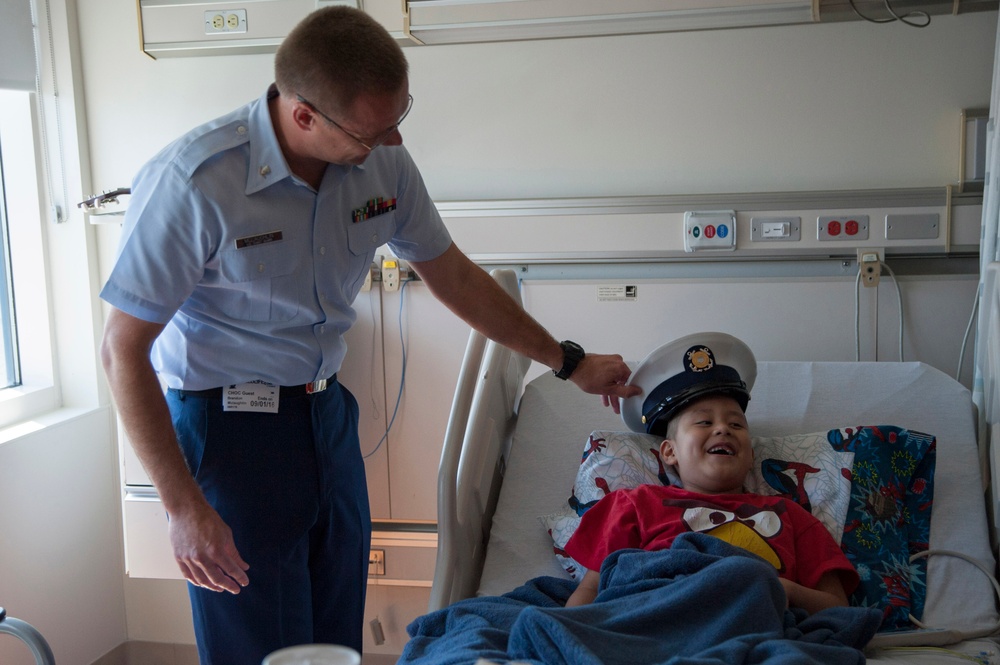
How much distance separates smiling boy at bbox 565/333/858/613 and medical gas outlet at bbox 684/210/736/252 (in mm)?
753

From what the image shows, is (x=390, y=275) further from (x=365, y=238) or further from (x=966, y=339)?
(x=966, y=339)

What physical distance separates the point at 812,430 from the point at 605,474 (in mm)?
→ 538

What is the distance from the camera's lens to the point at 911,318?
2.71 m

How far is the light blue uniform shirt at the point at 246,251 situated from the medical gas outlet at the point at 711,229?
104cm

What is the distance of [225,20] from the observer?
2918 mm

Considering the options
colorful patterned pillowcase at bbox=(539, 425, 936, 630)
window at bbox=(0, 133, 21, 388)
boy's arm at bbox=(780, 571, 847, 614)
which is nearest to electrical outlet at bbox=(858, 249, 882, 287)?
colorful patterned pillowcase at bbox=(539, 425, 936, 630)

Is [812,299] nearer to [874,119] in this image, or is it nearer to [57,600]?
[874,119]

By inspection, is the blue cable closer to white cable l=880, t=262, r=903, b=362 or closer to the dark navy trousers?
the dark navy trousers

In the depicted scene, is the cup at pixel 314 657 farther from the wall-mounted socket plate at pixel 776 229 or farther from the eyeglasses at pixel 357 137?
the wall-mounted socket plate at pixel 776 229

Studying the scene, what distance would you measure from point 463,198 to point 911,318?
140 centimetres

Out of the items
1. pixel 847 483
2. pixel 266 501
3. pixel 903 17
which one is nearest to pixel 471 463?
pixel 266 501

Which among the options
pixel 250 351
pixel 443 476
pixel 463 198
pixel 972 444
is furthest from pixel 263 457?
pixel 972 444

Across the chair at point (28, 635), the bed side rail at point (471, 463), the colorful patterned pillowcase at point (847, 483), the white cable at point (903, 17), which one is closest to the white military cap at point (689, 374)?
the colorful patterned pillowcase at point (847, 483)

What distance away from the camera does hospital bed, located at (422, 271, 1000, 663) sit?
1830 mm
